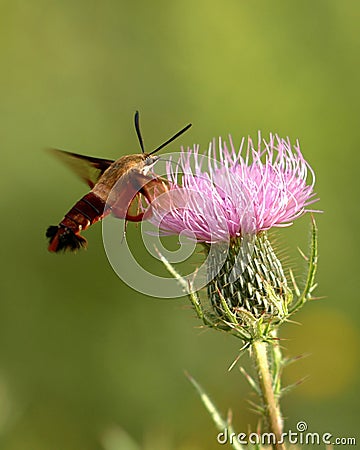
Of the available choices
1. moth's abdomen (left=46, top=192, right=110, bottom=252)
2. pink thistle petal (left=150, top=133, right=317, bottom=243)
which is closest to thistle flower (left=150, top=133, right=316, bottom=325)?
pink thistle petal (left=150, top=133, right=317, bottom=243)

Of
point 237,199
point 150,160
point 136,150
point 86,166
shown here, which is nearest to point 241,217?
point 237,199

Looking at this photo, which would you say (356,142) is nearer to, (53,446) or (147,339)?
(147,339)

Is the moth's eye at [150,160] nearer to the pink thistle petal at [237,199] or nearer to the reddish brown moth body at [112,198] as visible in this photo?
the reddish brown moth body at [112,198]

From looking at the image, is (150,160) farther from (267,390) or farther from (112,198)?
(267,390)

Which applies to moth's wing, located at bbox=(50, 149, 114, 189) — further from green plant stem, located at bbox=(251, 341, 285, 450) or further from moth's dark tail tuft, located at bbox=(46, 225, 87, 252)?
green plant stem, located at bbox=(251, 341, 285, 450)

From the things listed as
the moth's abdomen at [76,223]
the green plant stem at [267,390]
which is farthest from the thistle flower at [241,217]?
the moth's abdomen at [76,223]

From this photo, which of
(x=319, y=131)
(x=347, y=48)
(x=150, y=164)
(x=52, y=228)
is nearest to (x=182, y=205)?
(x=150, y=164)
